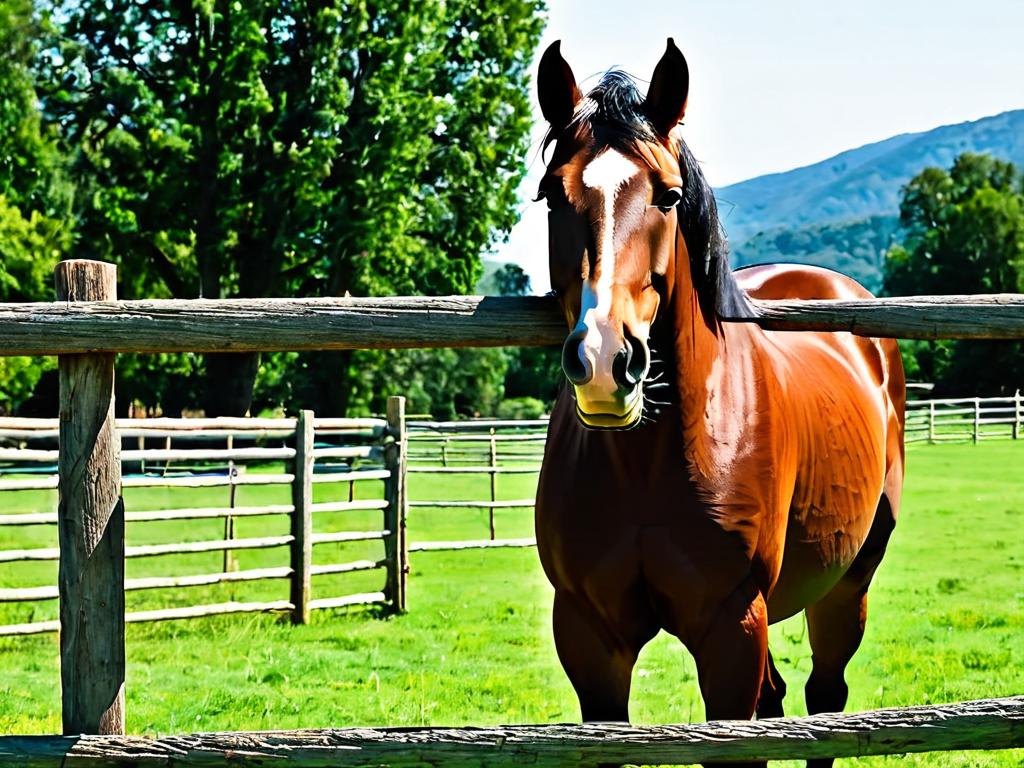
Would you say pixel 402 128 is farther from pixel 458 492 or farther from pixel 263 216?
pixel 458 492

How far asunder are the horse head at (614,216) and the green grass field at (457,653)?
3.35m

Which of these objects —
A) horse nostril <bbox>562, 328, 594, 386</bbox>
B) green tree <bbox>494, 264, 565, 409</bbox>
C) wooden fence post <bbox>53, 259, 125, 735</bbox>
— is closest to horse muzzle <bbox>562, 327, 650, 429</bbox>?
horse nostril <bbox>562, 328, 594, 386</bbox>

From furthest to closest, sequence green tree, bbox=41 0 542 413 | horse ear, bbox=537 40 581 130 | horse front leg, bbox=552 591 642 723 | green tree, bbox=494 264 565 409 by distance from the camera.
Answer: green tree, bbox=494 264 565 409 < green tree, bbox=41 0 542 413 < horse front leg, bbox=552 591 642 723 < horse ear, bbox=537 40 581 130

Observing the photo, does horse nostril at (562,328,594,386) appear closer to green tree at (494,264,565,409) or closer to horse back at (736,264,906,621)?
horse back at (736,264,906,621)

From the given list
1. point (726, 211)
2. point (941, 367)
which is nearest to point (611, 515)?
point (726, 211)

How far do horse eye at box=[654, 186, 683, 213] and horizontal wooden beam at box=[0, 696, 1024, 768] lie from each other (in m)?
1.36

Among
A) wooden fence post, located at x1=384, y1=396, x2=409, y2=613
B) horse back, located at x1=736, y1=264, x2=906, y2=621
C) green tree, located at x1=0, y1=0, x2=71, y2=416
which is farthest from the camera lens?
green tree, located at x1=0, y1=0, x2=71, y2=416

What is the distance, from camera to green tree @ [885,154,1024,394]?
5075 centimetres

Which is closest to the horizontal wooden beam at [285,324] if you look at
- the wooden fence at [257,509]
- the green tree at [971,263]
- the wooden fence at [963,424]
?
the wooden fence at [257,509]

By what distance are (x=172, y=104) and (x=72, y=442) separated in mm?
23602

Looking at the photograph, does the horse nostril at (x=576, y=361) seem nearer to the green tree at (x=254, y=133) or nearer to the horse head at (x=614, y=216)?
the horse head at (x=614, y=216)

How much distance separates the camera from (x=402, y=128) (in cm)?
2542

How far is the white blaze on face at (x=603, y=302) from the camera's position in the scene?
2.66 metres

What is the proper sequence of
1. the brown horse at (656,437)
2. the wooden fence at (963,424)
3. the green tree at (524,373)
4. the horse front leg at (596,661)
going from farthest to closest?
1. the green tree at (524,373)
2. the wooden fence at (963,424)
3. the horse front leg at (596,661)
4. the brown horse at (656,437)
